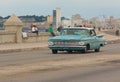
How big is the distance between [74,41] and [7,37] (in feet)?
41.1

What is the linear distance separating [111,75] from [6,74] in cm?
336

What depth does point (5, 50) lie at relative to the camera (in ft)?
105

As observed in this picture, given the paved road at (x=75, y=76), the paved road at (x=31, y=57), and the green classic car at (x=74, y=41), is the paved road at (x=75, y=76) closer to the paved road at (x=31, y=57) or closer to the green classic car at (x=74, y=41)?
the paved road at (x=31, y=57)

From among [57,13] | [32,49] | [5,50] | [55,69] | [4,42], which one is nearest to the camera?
[55,69]

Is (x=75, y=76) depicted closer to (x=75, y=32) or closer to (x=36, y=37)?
(x=75, y=32)

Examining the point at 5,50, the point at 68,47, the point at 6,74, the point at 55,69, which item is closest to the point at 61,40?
the point at 68,47

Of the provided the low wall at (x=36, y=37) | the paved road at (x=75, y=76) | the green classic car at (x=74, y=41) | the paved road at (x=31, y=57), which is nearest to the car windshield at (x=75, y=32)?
the green classic car at (x=74, y=41)

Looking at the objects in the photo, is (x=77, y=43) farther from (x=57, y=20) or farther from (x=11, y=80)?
(x=57, y=20)

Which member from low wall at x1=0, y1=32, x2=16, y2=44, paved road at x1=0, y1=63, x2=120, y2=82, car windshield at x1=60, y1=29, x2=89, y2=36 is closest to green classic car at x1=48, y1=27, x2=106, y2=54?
car windshield at x1=60, y1=29, x2=89, y2=36

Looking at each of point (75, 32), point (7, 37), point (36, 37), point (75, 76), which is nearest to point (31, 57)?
point (75, 32)

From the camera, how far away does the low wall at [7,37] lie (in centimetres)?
3822

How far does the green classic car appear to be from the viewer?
2745cm

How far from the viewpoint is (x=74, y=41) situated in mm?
27453

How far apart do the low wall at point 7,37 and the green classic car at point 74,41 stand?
1045 centimetres
